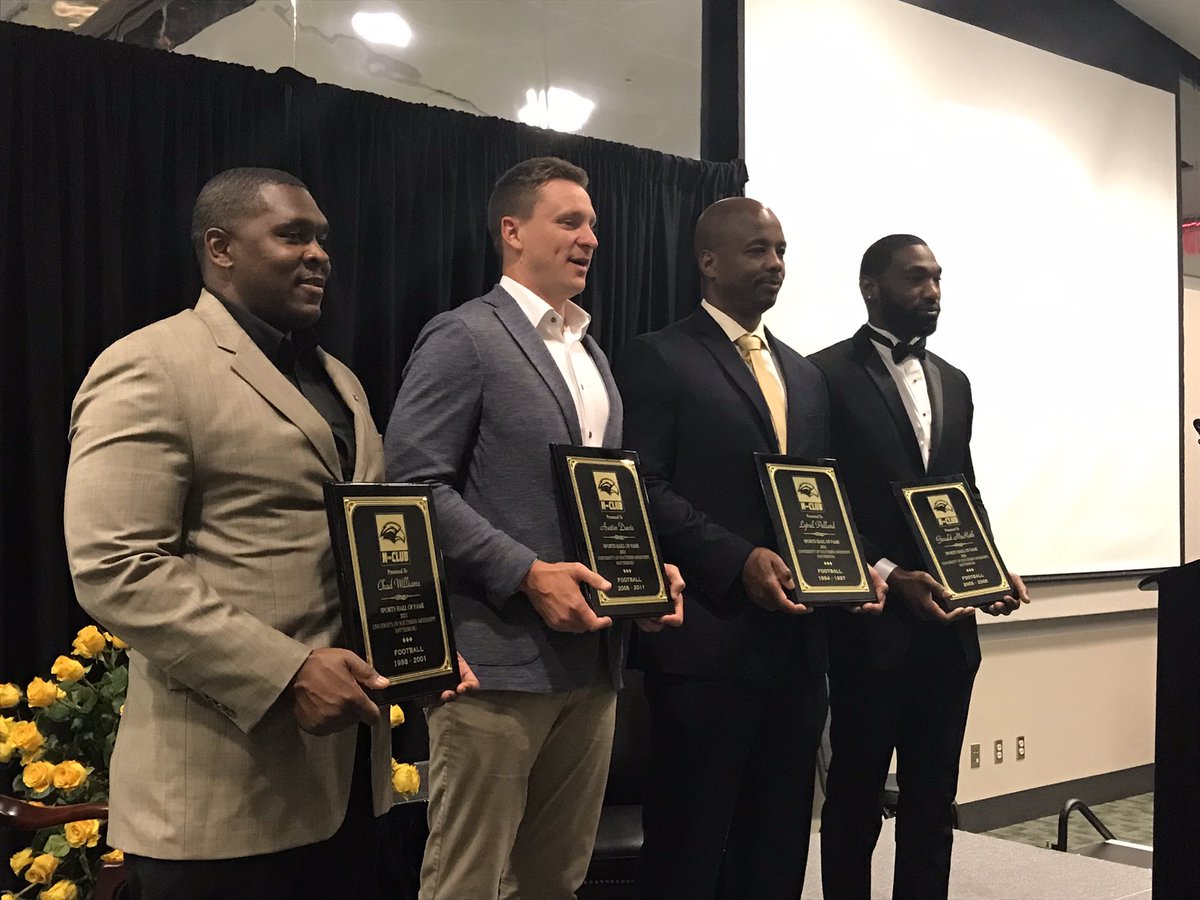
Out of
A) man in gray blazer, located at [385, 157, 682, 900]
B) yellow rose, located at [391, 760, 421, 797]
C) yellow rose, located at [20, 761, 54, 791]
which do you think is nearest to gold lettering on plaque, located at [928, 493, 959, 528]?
man in gray blazer, located at [385, 157, 682, 900]

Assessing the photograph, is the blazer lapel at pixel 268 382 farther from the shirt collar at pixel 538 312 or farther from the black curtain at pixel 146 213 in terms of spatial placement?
the black curtain at pixel 146 213

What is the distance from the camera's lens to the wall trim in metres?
4.87

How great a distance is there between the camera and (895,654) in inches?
104

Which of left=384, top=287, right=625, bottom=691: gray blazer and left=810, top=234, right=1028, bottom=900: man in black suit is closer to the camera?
left=384, top=287, right=625, bottom=691: gray blazer

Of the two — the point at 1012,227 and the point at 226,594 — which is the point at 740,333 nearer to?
the point at 226,594

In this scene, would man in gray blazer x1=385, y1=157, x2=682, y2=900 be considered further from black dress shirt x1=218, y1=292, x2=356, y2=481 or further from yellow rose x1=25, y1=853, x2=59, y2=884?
yellow rose x1=25, y1=853, x2=59, y2=884

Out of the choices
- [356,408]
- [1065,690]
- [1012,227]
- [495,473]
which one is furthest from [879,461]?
[1065,690]

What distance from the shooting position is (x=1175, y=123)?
5.78 m

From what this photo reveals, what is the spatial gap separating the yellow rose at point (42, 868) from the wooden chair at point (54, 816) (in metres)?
0.15

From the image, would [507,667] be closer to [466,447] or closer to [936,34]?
[466,447]

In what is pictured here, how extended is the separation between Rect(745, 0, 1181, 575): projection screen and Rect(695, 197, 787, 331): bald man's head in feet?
5.44

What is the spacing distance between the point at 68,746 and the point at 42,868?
226 millimetres

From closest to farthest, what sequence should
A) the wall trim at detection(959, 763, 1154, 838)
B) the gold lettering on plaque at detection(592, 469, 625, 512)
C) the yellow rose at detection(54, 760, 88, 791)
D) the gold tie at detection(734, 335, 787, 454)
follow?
the gold lettering on plaque at detection(592, 469, 625, 512) → the yellow rose at detection(54, 760, 88, 791) → the gold tie at detection(734, 335, 787, 454) → the wall trim at detection(959, 763, 1154, 838)

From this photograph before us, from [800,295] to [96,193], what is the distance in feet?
8.02
